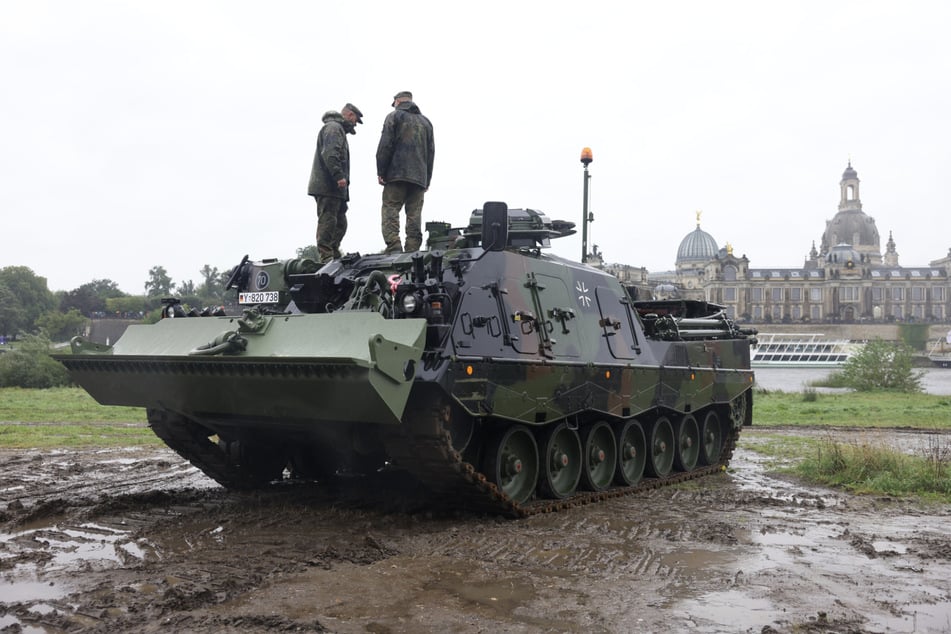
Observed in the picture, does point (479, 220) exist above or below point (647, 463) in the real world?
above

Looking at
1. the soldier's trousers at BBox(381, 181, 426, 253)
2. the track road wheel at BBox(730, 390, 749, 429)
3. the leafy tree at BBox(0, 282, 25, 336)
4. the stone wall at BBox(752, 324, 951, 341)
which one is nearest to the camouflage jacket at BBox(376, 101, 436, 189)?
the soldier's trousers at BBox(381, 181, 426, 253)

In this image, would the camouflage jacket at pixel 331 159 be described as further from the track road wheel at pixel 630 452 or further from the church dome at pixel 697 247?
the church dome at pixel 697 247

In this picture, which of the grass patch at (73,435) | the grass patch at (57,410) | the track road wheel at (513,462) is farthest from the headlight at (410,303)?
the grass patch at (57,410)

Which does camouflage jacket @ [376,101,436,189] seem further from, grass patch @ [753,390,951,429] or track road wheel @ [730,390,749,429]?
grass patch @ [753,390,951,429]

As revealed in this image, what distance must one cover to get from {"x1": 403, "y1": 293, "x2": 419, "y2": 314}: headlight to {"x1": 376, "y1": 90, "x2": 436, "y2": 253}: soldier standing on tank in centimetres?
326

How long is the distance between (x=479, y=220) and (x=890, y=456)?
6.02 meters

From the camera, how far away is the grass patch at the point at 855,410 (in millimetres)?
23234

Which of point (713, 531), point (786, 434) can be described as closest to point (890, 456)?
point (713, 531)

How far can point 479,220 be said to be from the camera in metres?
10.8

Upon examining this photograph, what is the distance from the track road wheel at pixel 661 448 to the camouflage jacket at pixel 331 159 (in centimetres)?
468

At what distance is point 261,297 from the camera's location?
10.3m

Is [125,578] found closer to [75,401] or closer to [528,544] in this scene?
[528,544]

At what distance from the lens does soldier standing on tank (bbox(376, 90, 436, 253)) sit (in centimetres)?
1203

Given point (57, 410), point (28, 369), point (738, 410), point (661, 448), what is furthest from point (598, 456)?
point (28, 369)
